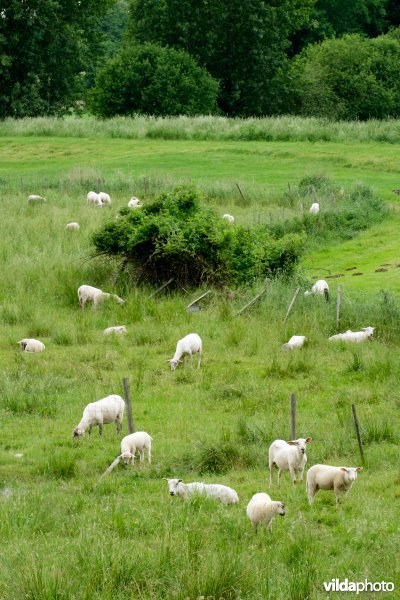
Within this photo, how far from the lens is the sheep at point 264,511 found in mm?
13617

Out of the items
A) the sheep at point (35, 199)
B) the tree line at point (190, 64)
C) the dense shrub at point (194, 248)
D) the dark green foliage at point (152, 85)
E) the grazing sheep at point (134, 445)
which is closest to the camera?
the grazing sheep at point (134, 445)

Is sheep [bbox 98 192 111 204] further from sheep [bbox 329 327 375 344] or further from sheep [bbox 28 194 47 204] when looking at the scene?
sheep [bbox 329 327 375 344]

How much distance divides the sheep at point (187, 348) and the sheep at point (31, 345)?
10.9 ft

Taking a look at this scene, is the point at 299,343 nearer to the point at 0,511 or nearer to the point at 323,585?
the point at 0,511

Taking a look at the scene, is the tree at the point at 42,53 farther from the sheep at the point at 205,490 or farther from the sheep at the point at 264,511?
the sheep at the point at 264,511

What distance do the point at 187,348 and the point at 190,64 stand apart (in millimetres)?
56842

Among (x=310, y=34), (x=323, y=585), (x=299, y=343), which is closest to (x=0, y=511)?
(x=323, y=585)

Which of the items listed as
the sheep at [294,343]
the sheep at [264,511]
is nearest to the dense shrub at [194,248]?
the sheep at [294,343]

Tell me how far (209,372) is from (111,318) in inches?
235

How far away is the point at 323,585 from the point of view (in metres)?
11.7

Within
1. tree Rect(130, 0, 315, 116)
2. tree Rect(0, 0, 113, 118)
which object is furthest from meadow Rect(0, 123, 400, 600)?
tree Rect(130, 0, 315, 116)

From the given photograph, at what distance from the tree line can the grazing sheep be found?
59078mm

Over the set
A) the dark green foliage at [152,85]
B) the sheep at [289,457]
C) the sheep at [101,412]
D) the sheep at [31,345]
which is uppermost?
the sheep at [289,457]

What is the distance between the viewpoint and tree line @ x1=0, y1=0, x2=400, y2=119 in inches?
3029
